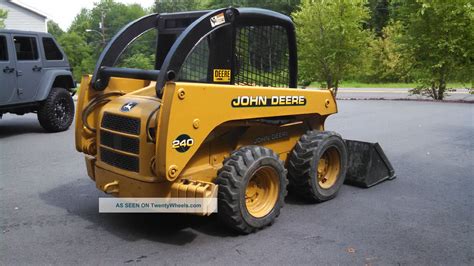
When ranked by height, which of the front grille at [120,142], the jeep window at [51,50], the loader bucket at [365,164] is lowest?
the loader bucket at [365,164]

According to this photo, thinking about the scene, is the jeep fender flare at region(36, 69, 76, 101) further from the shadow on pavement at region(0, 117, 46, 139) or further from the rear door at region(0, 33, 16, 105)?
the shadow on pavement at region(0, 117, 46, 139)

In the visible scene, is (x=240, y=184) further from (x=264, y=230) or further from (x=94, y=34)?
(x=94, y=34)

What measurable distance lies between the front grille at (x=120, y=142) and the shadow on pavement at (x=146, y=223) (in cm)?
83

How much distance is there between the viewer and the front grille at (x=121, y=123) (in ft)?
14.0

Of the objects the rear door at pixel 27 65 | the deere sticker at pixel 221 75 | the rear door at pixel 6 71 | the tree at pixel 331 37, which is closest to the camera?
the deere sticker at pixel 221 75

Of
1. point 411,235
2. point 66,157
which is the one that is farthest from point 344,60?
point 411,235

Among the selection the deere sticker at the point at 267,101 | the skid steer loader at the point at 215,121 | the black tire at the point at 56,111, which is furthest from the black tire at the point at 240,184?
the black tire at the point at 56,111

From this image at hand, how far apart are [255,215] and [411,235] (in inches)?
59.2

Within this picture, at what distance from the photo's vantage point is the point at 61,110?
10922 millimetres

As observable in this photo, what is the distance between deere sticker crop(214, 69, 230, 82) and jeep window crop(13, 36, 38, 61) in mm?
6960

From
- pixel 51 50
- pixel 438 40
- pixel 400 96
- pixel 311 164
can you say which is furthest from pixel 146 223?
pixel 400 96

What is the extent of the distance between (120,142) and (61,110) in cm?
717

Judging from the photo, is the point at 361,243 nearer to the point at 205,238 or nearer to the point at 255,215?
the point at 255,215

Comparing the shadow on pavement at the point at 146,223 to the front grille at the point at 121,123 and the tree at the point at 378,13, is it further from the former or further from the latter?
the tree at the point at 378,13
